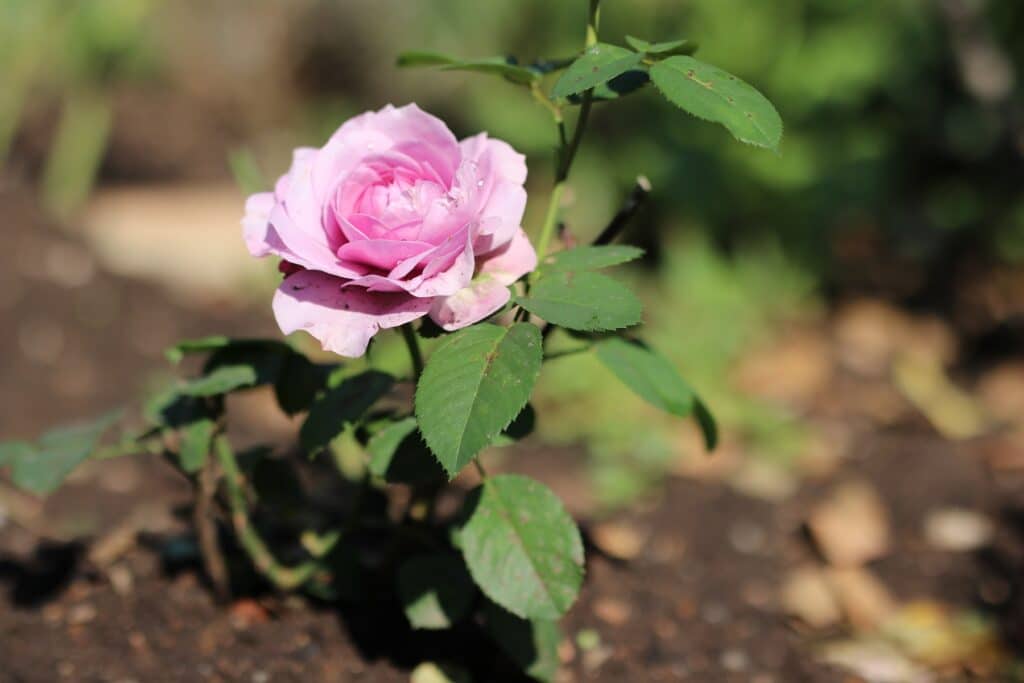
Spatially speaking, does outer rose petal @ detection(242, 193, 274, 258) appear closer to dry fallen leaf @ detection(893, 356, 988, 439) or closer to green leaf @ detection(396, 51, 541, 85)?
green leaf @ detection(396, 51, 541, 85)

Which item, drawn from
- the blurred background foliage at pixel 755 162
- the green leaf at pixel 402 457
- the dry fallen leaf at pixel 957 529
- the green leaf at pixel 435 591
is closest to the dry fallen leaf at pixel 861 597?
the dry fallen leaf at pixel 957 529

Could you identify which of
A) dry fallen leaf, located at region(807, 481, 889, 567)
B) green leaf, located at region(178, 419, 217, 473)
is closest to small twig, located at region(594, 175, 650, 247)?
green leaf, located at region(178, 419, 217, 473)

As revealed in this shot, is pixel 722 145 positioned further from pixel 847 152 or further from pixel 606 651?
pixel 606 651

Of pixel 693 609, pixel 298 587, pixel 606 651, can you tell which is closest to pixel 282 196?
pixel 298 587

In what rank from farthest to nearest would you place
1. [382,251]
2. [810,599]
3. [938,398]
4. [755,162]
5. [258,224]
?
[755,162] → [938,398] → [810,599] → [258,224] → [382,251]

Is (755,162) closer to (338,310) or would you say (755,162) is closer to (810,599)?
(810,599)

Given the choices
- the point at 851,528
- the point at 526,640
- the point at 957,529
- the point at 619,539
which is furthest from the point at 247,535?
the point at 957,529

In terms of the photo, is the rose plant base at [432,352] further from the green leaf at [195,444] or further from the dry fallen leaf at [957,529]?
the dry fallen leaf at [957,529]
